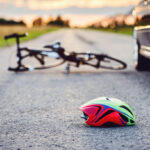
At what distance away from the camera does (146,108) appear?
4.27 meters

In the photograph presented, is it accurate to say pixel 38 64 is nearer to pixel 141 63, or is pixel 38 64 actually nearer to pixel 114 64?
pixel 114 64

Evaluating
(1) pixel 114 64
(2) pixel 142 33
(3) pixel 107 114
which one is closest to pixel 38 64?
(1) pixel 114 64

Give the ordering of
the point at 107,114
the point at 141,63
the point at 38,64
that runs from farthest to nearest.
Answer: the point at 38,64 < the point at 141,63 < the point at 107,114

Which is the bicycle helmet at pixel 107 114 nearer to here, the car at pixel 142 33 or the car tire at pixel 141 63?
the car at pixel 142 33

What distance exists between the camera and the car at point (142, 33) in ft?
19.5

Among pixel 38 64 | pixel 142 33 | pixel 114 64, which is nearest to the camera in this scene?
pixel 142 33

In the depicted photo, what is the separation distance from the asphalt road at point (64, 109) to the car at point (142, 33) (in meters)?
0.30

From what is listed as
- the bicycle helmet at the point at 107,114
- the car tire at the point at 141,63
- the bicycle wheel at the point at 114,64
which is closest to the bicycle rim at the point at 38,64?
the bicycle wheel at the point at 114,64

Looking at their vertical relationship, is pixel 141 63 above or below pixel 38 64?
above

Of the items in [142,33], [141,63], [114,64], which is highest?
[142,33]

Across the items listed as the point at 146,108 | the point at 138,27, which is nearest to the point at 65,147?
the point at 146,108

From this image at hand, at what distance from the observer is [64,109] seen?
14.0 ft

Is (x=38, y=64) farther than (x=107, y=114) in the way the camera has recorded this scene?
Yes

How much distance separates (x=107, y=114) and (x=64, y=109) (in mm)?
1028
